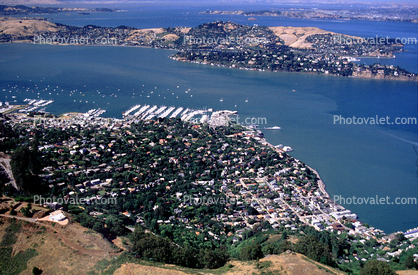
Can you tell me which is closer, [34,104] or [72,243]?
[72,243]

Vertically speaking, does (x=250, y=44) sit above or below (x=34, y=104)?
above

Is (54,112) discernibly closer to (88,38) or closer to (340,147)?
(340,147)

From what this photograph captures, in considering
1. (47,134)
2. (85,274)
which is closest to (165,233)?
(85,274)
